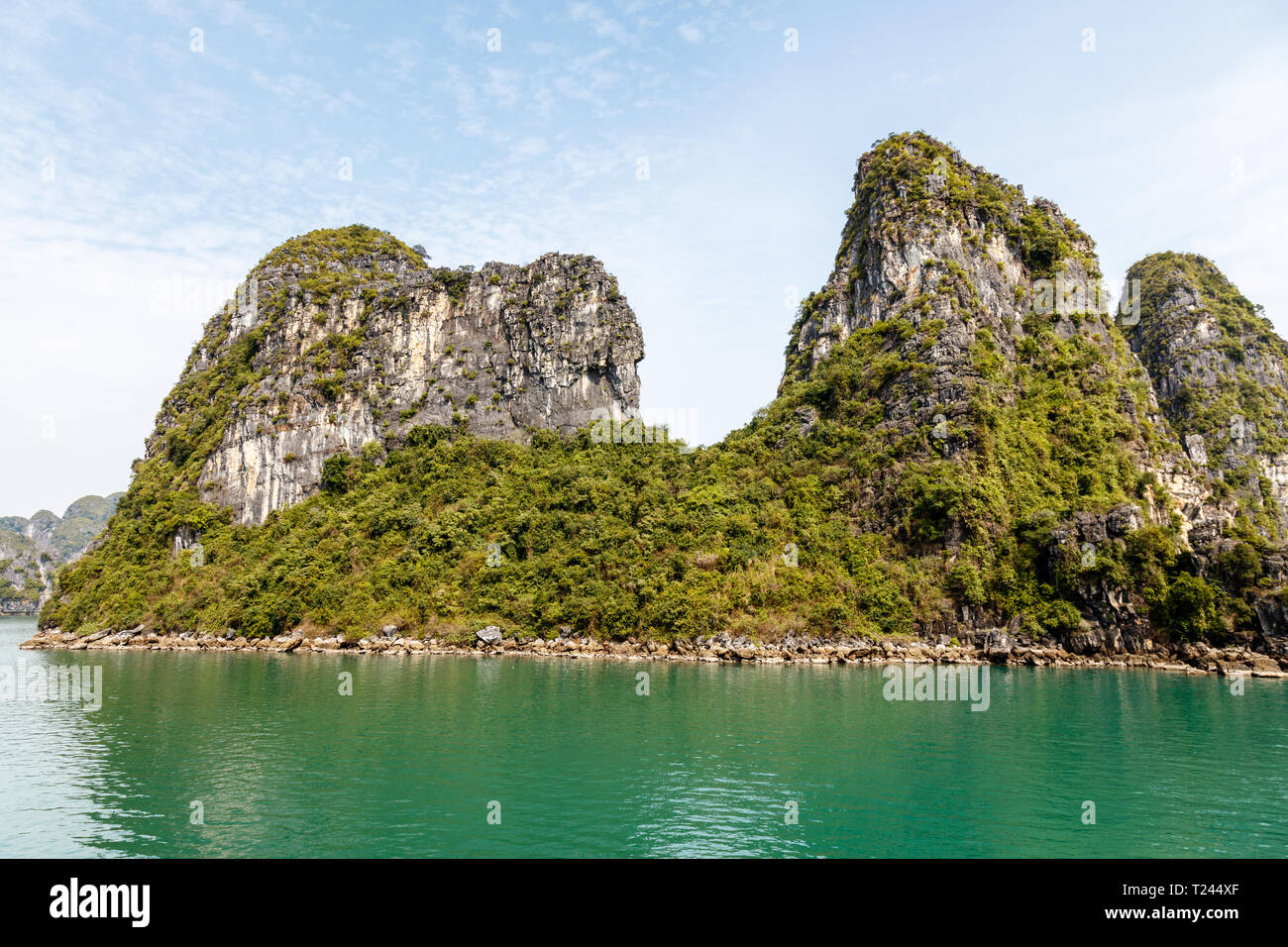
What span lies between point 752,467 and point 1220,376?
2648 inches

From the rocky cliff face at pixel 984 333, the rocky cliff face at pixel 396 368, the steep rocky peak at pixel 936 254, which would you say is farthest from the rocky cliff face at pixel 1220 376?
the rocky cliff face at pixel 396 368

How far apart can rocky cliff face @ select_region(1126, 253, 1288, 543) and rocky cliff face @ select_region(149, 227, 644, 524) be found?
63898 mm

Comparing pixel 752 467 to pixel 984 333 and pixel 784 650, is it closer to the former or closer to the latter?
pixel 784 650

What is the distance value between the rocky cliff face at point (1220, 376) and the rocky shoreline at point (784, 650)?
3501 cm

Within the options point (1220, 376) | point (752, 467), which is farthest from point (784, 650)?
point (1220, 376)

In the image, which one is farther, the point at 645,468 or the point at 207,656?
the point at 645,468

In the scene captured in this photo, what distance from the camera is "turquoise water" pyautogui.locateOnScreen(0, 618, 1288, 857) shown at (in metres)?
14.3

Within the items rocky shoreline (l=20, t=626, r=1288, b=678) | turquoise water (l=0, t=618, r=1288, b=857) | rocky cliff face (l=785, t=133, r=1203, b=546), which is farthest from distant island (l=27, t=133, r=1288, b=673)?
turquoise water (l=0, t=618, r=1288, b=857)

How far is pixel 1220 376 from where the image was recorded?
91625 millimetres

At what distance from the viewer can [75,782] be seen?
688 inches

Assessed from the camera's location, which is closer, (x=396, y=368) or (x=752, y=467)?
(x=752, y=467)
